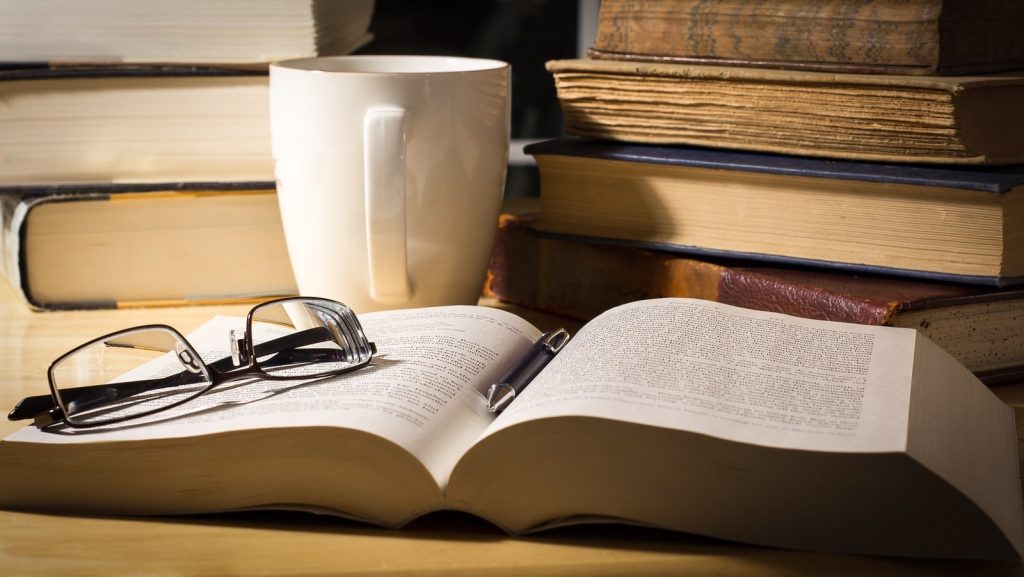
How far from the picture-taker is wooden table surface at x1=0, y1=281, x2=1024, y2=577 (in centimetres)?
49

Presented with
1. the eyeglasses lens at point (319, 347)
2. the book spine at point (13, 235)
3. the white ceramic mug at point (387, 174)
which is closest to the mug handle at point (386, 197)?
the white ceramic mug at point (387, 174)

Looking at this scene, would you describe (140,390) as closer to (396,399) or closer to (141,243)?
(396,399)

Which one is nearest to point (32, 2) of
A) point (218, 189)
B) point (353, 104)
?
point (218, 189)

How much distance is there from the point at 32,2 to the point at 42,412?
0.46 m

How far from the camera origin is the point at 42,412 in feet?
1.85

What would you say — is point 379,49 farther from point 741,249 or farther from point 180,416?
point 180,416

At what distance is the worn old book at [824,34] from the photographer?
2.52 feet

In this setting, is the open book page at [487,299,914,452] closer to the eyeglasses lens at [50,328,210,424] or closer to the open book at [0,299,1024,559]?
the open book at [0,299,1024,559]

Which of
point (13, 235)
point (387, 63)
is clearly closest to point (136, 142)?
point (13, 235)

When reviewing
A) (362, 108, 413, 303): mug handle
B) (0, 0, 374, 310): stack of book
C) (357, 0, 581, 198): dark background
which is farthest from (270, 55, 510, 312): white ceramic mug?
(357, 0, 581, 198): dark background

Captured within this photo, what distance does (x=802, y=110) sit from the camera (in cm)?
79

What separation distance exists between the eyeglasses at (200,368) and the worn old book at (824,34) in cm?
39

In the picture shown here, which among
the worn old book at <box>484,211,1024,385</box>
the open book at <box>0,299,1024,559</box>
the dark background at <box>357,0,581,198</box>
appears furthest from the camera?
Answer: the dark background at <box>357,0,581,198</box>

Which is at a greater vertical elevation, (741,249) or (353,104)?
(353,104)
